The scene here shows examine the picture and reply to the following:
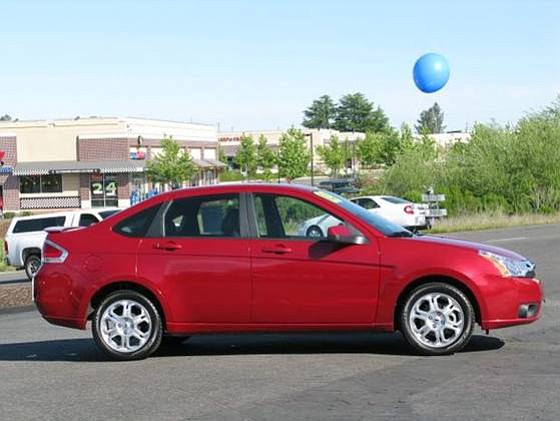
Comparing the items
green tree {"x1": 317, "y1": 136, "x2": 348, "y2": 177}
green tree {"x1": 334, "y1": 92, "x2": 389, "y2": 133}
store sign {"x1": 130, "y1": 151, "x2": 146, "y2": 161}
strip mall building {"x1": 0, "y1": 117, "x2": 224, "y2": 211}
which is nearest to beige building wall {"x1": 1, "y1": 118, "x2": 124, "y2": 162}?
strip mall building {"x1": 0, "y1": 117, "x2": 224, "y2": 211}

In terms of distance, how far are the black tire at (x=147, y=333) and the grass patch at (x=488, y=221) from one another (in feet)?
87.0

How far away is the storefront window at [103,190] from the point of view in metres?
70.2

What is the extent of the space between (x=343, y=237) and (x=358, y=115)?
155 metres

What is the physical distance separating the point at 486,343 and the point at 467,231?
2523 cm

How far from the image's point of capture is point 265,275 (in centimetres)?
846

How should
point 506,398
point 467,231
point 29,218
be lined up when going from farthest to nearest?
point 467,231 → point 29,218 → point 506,398

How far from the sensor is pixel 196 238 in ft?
28.5

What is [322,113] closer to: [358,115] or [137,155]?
[358,115]

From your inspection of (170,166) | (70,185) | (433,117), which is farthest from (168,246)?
(433,117)

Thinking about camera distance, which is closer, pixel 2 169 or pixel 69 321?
pixel 69 321

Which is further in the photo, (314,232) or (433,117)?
(433,117)

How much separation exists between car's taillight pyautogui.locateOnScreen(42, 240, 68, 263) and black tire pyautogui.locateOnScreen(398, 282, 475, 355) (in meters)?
3.23

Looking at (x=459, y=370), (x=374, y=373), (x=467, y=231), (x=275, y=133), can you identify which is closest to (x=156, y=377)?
(x=374, y=373)

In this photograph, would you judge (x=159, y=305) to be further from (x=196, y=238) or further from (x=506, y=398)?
(x=506, y=398)
